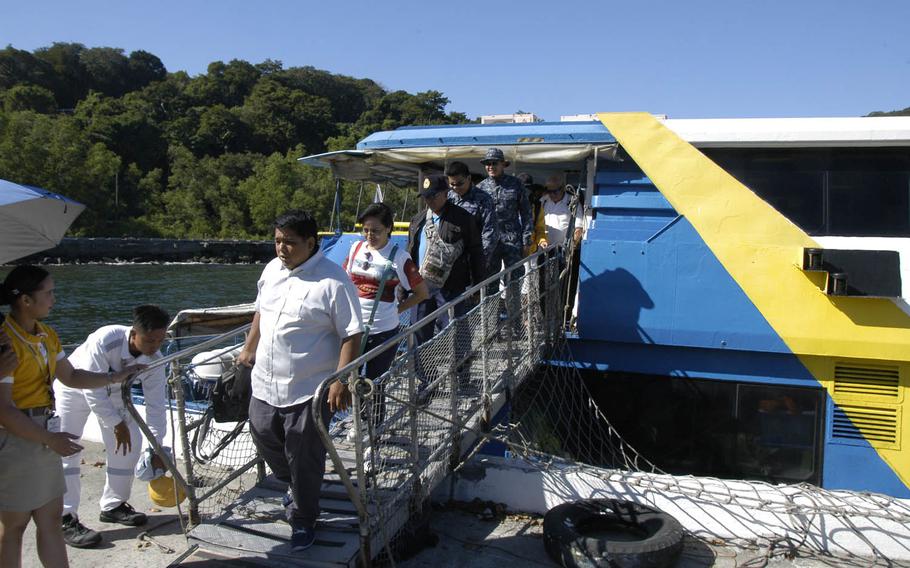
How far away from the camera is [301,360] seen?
342cm

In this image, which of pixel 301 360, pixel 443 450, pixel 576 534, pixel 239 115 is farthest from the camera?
pixel 239 115

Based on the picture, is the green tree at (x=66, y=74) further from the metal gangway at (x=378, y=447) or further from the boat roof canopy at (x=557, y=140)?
the metal gangway at (x=378, y=447)

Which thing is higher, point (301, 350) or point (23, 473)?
point (301, 350)

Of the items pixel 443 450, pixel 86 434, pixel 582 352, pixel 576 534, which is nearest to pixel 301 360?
pixel 443 450

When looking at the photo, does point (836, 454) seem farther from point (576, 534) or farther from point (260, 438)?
point (260, 438)

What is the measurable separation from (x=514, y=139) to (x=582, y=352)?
2.26m

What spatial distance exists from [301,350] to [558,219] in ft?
14.1

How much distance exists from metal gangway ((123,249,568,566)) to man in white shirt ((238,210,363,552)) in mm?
144

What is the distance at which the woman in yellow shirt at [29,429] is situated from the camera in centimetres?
304

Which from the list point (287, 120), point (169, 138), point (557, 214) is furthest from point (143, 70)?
point (557, 214)

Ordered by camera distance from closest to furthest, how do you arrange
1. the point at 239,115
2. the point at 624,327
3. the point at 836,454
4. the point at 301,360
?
the point at 301,360 → the point at 836,454 → the point at 624,327 → the point at 239,115

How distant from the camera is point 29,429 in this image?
9.89 ft

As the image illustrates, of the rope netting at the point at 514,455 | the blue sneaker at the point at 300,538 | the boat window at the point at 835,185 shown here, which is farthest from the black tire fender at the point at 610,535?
the boat window at the point at 835,185

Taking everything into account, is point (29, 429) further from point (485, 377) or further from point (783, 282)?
point (783, 282)
